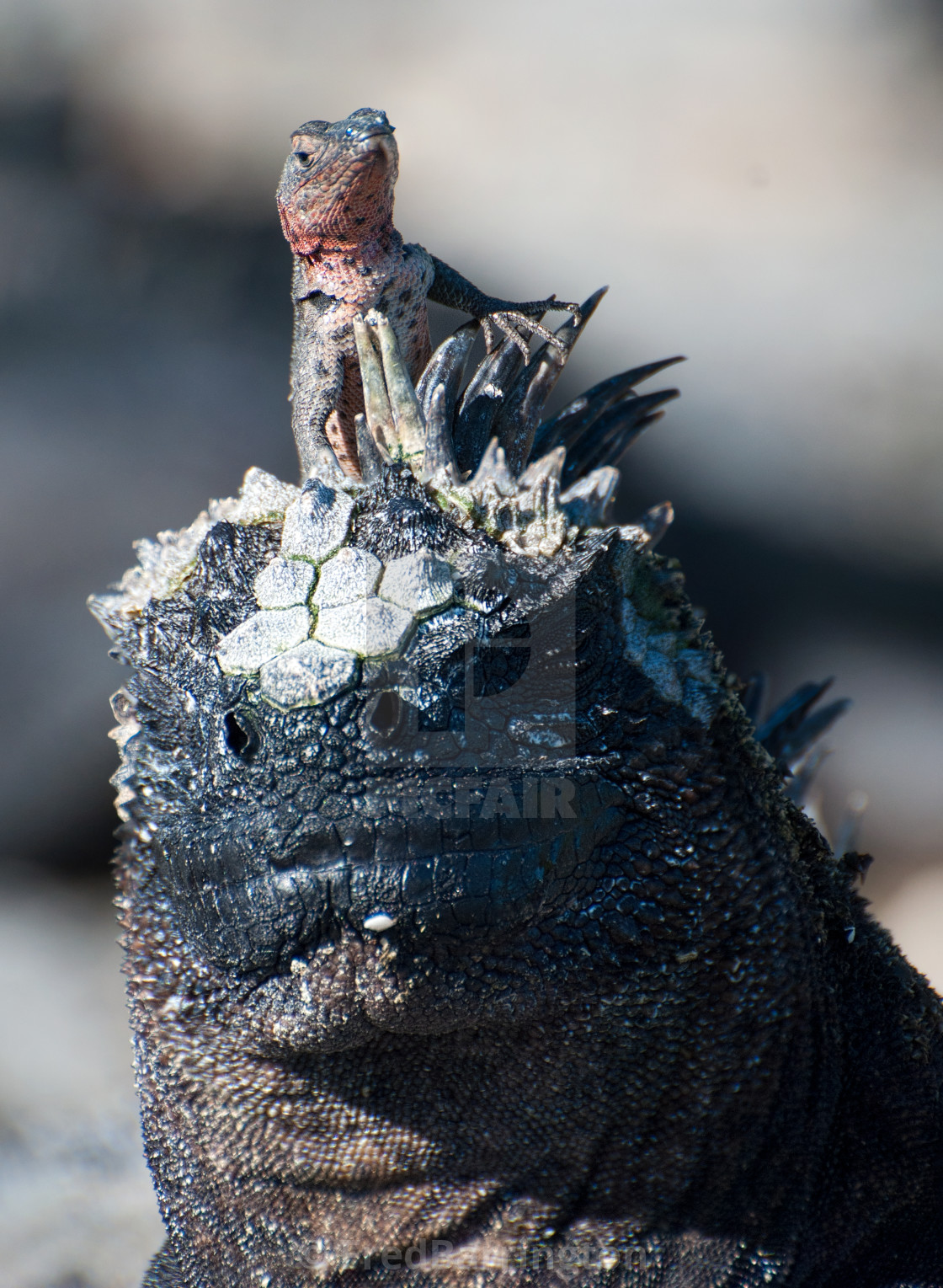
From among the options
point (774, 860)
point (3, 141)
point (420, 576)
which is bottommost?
point (774, 860)

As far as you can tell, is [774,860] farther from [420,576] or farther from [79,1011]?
[79,1011]

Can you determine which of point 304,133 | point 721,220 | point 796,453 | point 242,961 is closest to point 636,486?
point 796,453

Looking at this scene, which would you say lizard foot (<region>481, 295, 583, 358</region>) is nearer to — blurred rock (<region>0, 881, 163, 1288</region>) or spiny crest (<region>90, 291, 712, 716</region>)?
spiny crest (<region>90, 291, 712, 716</region>)

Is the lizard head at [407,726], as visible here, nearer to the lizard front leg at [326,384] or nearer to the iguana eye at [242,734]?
the iguana eye at [242,734]

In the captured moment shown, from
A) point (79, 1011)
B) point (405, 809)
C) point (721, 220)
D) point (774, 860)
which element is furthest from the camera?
point (721, 220)

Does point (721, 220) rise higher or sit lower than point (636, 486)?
higher

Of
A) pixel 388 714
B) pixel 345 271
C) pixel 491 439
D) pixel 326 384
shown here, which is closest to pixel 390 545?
pixel 388 714

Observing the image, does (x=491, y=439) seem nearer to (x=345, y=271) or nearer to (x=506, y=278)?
(x=345, y=271)
